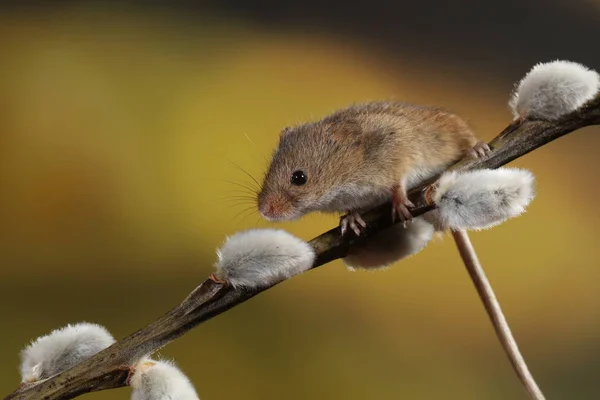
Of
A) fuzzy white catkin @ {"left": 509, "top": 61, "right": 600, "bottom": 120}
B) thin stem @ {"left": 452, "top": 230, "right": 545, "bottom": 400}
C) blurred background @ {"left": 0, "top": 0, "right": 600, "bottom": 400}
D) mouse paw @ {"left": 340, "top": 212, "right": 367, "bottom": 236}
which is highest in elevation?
blurred background @ {"left": 0, "top": 0, "right": 600, "bottom": 400}

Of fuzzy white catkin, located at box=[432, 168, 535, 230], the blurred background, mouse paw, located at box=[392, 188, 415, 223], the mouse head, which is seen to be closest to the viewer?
fuzzy white catkin, located at box=[432, 168, 535, 230]

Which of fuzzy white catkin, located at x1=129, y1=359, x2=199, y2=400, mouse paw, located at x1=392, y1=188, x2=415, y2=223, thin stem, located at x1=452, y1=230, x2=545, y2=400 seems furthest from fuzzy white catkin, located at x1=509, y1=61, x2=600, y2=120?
fuzzy white catkin, located at x1=129, y1=359, x2=199, y2=400

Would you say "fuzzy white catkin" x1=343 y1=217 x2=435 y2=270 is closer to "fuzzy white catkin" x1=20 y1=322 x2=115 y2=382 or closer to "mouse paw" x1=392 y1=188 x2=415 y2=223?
"mouse paw" x1=392 y1=188 x2=415 y2=223

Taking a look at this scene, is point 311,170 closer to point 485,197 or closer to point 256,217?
point 485,197

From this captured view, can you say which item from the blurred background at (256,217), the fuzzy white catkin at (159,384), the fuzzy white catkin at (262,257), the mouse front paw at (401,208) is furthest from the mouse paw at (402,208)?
the blurred background at (256,217)

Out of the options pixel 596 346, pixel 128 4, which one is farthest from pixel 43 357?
pixel 596 346

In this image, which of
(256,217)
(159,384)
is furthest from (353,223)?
(256,217)
